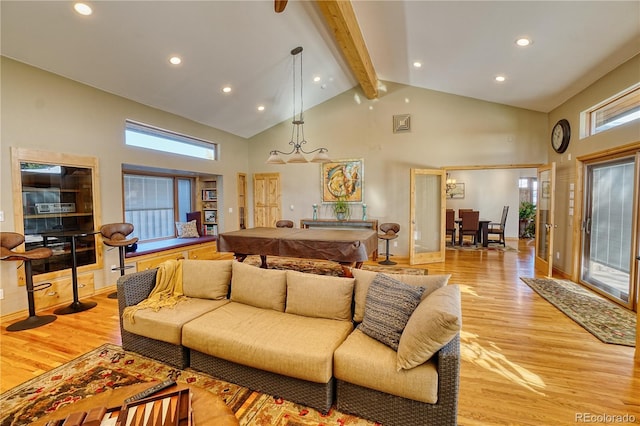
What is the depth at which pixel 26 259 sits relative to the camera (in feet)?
10.6

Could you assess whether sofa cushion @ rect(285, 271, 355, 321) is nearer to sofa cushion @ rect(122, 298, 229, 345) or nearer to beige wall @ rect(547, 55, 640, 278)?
sofa cushion @ rect(122, 298, 229, 345)

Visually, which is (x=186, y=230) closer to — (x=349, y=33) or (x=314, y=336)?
(x=349, y=33)

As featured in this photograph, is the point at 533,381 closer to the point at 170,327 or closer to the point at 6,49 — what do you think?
the point at 170,327

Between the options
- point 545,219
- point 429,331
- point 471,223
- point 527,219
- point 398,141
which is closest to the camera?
point 429,331

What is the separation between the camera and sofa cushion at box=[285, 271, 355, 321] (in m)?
2.36

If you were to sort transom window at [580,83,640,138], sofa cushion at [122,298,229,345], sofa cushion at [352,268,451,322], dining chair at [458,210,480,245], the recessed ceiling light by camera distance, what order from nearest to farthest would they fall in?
1. sofa cushion at [352,268,451,322]
2. sofa cushion at [122,298,229,345]
3. the recessed ceiling light
4. transom window at [580,83,640,138]
5. dining chair at [458,210,480,245]

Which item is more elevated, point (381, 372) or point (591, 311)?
point (381, 372)

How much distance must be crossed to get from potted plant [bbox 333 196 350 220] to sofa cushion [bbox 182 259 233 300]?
4.37 m

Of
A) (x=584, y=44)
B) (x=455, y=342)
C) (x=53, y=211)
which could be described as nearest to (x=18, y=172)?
(x=53, y=211)

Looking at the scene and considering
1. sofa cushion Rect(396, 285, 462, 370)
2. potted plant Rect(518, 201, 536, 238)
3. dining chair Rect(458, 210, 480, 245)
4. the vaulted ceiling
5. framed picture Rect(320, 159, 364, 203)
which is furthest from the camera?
potted plant Rect(518, 201, 536, 238)

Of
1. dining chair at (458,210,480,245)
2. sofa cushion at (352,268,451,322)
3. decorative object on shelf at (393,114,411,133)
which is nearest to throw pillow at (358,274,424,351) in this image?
sofa cushion at (352,268,451,322)

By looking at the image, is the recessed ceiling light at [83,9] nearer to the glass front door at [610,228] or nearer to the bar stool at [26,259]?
the bar stool at [26,259]

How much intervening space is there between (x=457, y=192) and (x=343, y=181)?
5.11 meters

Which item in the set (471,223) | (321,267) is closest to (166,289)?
(321,267)
